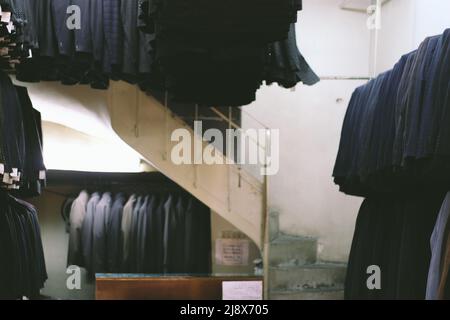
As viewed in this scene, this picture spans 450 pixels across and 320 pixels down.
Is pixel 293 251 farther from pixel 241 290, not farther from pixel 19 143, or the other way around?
pixel 19 143

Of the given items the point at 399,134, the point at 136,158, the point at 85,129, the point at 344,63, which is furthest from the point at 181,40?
the point at 136,158

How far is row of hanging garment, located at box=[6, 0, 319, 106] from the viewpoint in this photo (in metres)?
3.17

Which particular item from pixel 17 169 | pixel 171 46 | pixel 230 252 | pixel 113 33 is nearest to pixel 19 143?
pixel 17 169

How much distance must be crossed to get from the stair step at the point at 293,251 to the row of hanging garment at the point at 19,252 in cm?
222

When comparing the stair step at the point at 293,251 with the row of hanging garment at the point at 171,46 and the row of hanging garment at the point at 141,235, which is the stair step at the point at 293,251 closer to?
the row of hanging garment at the point at 141,235

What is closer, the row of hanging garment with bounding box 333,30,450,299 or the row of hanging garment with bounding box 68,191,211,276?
the row of hanging garment with bounding box 333,30,450,299

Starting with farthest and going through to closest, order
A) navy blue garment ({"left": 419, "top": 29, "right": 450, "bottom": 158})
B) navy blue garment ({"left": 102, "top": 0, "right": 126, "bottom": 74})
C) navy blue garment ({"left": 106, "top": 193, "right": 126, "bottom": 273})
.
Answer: navy blue garment ({"left": 106, "top": 193, "right": 126, "bottom": 273}) < navy blue garment ({"left": 102, "top": 0, "right": 126, "bottom": 74}) < navy blue garment ({"left": 419, "top": 29, "right": 450, "bottom": 158})

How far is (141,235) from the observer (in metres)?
6.58

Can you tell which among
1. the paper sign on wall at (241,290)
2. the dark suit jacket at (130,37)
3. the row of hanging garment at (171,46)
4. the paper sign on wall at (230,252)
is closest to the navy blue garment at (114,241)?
the paper sign on wall at (230,252)

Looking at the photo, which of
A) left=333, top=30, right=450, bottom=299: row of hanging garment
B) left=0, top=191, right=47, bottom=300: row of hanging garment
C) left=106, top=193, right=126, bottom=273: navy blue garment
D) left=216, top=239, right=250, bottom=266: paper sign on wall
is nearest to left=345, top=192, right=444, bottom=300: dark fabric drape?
left=333, top=30, right=450, bottom=299: row of hanging garment

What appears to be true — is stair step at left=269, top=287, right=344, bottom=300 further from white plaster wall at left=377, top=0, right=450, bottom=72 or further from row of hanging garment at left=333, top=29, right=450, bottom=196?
white plaster wall at left=377, top=0, right=450, bottom=72

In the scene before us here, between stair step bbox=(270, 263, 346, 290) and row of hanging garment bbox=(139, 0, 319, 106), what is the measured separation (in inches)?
84.7

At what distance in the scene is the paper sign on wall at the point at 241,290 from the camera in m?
4.88
